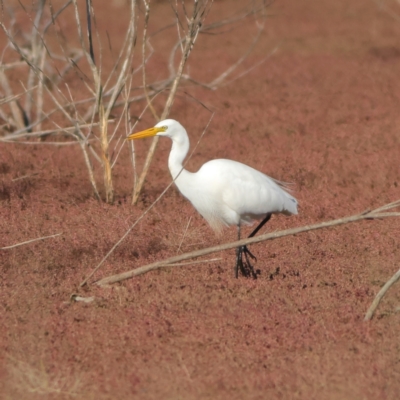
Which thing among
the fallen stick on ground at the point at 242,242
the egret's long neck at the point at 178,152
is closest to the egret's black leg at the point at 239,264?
the fallen stick on ground at the point at 242,242

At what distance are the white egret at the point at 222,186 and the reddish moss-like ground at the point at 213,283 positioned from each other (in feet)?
1.66

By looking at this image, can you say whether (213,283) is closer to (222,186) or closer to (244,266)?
(244,266)

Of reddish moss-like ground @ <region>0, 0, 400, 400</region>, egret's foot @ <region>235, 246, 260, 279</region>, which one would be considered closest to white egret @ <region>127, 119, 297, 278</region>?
egret's foot @ <region>235, 246, 260, 279</region>

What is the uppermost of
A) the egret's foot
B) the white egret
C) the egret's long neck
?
the egret's long neck

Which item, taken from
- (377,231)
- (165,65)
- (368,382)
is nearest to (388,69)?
(165,65)

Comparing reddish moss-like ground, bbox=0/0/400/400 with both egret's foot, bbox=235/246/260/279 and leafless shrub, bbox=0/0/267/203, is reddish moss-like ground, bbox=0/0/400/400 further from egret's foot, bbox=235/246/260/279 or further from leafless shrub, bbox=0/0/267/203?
leafless shrub, bbox=0/0/267/203

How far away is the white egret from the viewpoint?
7.01m

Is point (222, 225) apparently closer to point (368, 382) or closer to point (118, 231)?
point (118, 231)

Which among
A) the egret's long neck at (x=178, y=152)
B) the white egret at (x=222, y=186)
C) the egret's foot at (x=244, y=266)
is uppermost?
the egret's long neck at (x=178, y=152)

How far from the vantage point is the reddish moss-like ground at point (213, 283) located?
17.3 feet

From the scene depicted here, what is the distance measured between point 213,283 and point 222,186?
81 centimetres

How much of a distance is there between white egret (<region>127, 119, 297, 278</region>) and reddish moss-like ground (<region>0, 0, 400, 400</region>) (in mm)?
507

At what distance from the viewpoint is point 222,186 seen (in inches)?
278

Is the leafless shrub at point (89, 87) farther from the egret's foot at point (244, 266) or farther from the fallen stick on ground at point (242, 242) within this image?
the fallen stick on ground at point (242, 242)
